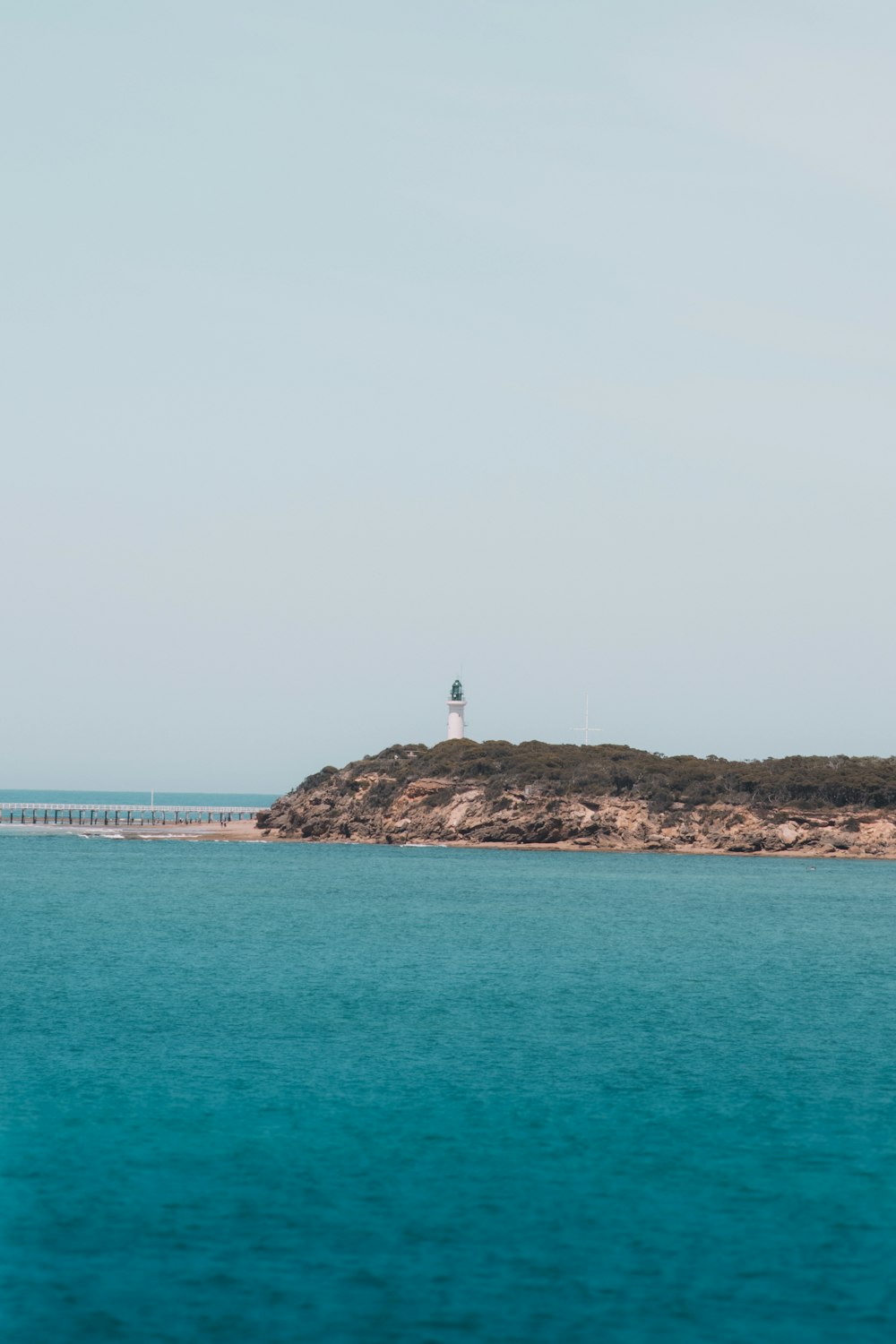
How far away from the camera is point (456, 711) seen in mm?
Result: 153875

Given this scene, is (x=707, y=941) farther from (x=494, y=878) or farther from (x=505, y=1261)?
(x=505, y=1261)

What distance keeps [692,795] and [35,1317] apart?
358 feet

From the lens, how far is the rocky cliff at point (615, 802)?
11975cm

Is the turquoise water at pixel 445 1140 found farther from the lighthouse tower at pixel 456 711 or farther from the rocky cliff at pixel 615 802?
the lighthouse tower at pixel 456 711

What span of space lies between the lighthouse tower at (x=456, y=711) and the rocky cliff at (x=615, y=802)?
10878mm

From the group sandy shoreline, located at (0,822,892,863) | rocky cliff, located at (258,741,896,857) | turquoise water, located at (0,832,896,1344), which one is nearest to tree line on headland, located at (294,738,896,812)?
rocky cliff, located at (258,741,896,857)

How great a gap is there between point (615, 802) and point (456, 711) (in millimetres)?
32730

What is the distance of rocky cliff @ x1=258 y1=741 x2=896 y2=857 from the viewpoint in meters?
120

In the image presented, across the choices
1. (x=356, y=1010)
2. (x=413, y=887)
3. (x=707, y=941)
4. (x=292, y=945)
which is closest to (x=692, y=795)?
(x=413, y=887)

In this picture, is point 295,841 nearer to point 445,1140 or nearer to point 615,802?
point 615,802

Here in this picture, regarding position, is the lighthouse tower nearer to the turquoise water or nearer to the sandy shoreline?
the sandy shoreline

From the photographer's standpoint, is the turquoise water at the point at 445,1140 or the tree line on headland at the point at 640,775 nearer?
the turquoise water at the point at 445,1140

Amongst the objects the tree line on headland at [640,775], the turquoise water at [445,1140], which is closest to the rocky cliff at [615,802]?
the tree line on headland at [640,775]

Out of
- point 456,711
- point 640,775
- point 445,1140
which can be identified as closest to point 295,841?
point 456,711
